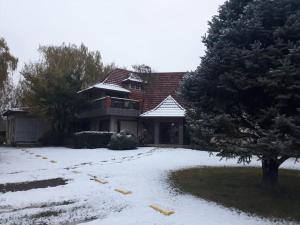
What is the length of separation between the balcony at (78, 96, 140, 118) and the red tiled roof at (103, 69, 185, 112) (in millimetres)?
1134

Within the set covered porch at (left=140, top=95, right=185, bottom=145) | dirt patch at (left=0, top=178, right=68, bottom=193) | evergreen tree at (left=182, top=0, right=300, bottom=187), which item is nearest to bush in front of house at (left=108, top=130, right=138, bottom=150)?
covered porch at (left=140, top=95, right=185, bottom=145)

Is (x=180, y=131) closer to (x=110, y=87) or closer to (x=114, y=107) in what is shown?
(x=114, y=107)

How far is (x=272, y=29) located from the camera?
8750 mm

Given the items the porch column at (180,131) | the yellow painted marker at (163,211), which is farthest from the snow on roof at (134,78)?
the yellow painted marker at (163,211)

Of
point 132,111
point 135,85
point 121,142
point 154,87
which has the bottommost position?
point 121,142

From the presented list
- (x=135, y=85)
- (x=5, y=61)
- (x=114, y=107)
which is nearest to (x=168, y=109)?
(x=114, y=107)

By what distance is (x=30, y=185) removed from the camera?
32.4 feet

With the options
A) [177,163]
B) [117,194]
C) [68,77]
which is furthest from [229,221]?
[68,77]

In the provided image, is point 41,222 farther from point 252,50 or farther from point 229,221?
point 252,50

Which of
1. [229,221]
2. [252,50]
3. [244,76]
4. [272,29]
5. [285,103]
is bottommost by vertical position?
[229,221]

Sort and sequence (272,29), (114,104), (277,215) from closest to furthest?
(277,215)
(272,29)
(114,104)

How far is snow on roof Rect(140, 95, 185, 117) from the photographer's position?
26.4 meters

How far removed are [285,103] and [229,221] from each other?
3277mm

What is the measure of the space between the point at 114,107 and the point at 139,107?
8.38 ft
